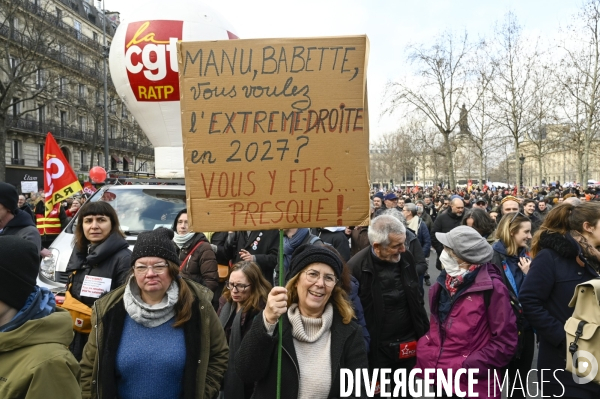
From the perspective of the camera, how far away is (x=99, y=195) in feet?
23.6

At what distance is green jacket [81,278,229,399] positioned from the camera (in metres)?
2.59

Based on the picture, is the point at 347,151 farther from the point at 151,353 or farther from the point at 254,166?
the point at 151,353

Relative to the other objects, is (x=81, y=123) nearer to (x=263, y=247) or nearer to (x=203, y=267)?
(x=263, y=247)

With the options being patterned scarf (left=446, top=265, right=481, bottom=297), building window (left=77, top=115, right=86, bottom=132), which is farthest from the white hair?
building window (left=77, top=115, right=86, bottom=132)

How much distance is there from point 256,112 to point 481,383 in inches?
88.2

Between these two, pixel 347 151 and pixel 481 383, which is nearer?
pixel 347 151

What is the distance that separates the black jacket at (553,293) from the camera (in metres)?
3.23

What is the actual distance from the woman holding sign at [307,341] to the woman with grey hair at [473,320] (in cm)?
89

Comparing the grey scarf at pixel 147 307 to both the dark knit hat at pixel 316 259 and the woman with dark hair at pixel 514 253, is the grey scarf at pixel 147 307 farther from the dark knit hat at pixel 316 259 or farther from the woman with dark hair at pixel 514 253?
the woman with dark hair at pixel 514 253

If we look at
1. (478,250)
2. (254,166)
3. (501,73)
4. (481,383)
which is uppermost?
(501,73)

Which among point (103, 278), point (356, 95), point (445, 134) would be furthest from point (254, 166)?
point (445, 134)

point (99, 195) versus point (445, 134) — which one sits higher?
point (445, 134)

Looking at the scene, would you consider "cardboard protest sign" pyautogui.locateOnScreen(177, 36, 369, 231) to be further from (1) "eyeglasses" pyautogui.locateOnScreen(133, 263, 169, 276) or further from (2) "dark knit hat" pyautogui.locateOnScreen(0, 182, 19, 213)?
(2) "dark knit hat" pyautogui.locateOnScreen(0, 182, 19, 213)

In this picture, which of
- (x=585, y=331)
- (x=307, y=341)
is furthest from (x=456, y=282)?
(x=307, y=341)
